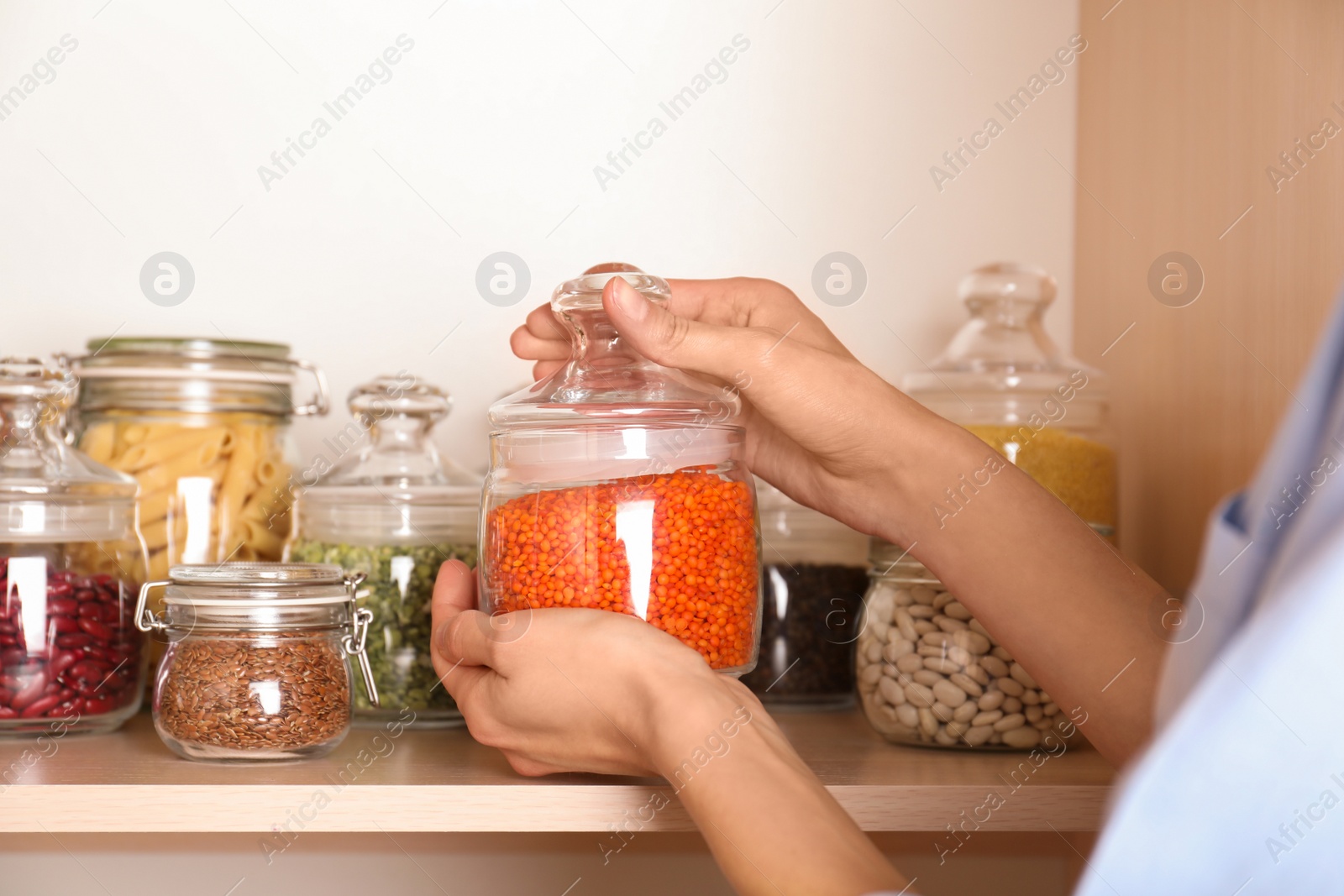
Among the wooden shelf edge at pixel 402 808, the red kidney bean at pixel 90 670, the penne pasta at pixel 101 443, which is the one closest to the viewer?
the wooden shelf edge at pixel 402 808

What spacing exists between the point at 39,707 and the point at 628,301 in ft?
1.47

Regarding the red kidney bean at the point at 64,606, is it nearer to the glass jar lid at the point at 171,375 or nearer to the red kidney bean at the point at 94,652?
the red kidney bean at the point at 94,652

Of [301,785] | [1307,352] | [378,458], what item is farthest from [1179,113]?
[301,785]

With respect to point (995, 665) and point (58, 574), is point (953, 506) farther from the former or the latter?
point (58, 574)

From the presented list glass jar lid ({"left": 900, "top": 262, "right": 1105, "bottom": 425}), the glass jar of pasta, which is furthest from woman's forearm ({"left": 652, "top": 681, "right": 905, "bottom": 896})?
glass jar lid ({"left": 900, "top": 262, "right": 1105, "bottom": 425})

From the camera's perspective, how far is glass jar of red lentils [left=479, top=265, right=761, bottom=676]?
1.93 feet

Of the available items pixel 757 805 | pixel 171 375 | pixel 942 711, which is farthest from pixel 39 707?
pixel 942 711

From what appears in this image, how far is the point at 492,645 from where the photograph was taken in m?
0.59

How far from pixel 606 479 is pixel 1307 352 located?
454mm

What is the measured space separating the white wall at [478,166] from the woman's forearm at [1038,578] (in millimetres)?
330

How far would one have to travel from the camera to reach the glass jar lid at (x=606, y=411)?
602mm

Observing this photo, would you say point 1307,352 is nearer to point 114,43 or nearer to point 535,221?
point 535,221

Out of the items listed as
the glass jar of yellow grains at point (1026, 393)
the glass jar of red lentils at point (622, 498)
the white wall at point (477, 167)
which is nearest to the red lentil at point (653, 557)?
the glass jar of red lentils at point (622, 498)

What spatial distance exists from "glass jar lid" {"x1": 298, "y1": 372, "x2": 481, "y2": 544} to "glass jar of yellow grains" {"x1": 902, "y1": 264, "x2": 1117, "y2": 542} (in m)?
0.38
